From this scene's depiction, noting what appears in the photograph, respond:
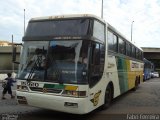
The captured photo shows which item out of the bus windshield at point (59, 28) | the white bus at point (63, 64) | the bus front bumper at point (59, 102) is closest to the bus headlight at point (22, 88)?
the white bus at point (63, 64)

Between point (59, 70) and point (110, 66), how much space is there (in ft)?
10.8

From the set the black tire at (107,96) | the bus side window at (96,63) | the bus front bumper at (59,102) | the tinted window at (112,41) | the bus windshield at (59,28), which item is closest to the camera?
the bus front bumper at (59,102)

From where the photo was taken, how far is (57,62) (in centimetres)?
956

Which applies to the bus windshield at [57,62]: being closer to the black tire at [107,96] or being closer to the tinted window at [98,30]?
the tinted window at [98,30]

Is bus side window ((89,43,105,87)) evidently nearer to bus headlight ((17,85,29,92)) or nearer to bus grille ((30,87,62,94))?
bus grille ((30,87,62,94))

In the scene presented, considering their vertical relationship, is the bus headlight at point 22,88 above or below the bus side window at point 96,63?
below

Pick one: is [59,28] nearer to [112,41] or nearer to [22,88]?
[22,88]

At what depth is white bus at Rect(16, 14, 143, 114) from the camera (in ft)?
30.3

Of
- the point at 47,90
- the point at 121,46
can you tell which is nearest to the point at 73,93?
the point at 47,90

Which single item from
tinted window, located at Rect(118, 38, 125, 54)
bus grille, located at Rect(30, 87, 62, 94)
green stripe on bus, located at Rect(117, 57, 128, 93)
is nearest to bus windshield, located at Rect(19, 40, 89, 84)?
bus grille, located at Rect(30, 87, 62, 94)

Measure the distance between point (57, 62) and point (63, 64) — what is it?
8.5 inches

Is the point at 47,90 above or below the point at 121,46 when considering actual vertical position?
below

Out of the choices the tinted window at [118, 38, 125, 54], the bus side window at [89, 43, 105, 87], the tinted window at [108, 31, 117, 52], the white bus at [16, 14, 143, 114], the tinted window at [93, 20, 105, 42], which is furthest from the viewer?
the tinted window at [118, 38, 125, 54]

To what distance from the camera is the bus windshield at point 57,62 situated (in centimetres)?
930
